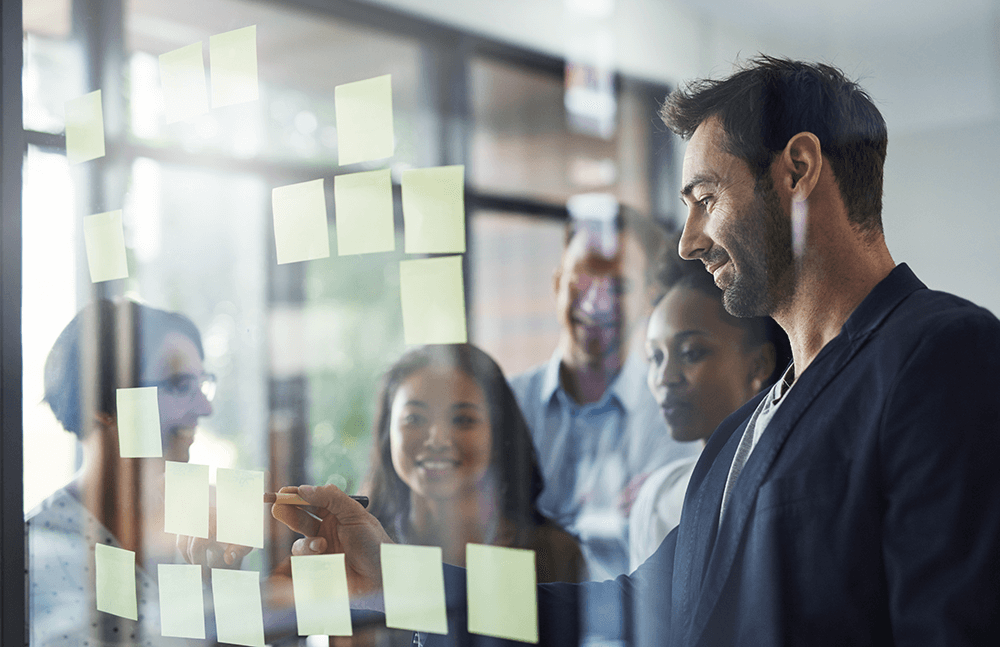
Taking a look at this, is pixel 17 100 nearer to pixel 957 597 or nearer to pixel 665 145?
pixel 665 145

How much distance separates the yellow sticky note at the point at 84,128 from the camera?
112cm

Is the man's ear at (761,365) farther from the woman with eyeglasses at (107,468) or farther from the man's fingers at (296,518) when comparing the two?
the woman with eyeglasses at (107,468)

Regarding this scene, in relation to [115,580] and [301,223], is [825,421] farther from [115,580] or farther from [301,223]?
[115,580]

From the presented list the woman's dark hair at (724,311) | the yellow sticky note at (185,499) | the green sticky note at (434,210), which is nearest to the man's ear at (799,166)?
the woman's dark hair at (724,311)

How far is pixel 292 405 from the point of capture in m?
0.97

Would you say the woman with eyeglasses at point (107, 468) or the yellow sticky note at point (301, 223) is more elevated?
the yellow sticky note at point (301, 223)

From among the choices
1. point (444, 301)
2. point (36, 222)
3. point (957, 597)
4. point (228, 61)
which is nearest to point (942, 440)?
point (957, 597)

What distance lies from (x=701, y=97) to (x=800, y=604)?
43 cm

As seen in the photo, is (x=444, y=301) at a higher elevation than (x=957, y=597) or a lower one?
higher

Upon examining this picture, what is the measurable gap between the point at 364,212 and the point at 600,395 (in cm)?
36

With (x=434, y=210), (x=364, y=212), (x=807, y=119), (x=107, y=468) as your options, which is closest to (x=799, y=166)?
(x=807, y=119)

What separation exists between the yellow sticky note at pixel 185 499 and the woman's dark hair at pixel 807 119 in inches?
31.6

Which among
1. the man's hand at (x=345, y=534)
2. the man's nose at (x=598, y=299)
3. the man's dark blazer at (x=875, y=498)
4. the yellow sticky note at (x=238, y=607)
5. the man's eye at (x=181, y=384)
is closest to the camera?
the man's dark blazer at (x=875, y=498)

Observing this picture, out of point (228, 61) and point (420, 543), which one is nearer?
point (420, 543)
